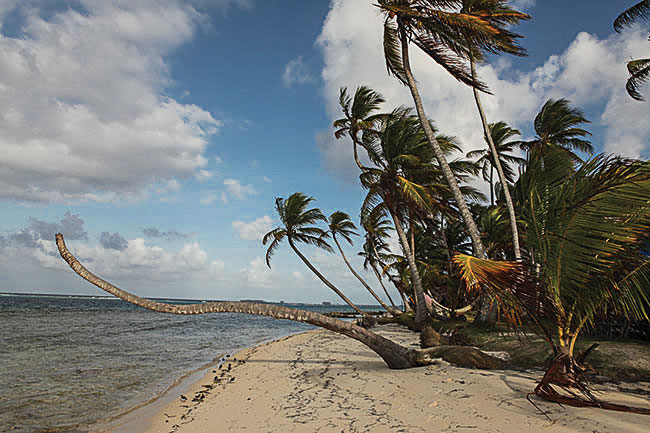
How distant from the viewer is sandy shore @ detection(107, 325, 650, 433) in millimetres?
3799

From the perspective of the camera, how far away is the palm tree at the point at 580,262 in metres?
3.87

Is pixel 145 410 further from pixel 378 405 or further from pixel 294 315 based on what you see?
pixel 378 405

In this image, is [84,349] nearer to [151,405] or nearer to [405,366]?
[151,405]

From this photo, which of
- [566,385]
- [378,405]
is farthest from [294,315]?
[566,385]

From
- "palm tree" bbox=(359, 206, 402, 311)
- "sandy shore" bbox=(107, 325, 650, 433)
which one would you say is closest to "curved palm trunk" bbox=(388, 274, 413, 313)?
"palm tree" bbox=(359, 206, 402, 311)

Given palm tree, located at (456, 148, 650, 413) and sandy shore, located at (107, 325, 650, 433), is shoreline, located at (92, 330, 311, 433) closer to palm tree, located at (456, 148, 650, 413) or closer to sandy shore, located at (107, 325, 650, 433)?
sandy shore, located at (107, 325, 650, 433)

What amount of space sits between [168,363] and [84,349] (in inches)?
179

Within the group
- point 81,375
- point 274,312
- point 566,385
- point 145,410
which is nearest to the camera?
point 566,385

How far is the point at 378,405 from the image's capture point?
15.6ft

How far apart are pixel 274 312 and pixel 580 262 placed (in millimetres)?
4648

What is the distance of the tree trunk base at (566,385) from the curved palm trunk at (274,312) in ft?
8.29

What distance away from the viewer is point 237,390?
22.0 feet

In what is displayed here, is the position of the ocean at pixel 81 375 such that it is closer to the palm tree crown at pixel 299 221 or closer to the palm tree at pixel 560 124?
the palm tree crown at pixel 299 221

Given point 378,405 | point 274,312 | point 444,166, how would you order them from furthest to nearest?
point 444,166, point 274,312, point 378,405
